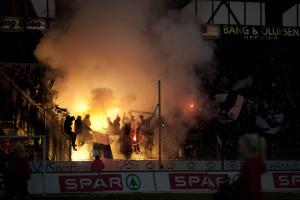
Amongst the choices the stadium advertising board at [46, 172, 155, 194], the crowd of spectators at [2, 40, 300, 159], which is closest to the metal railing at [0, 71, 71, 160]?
the crowd of spectators at [2, 40, 300, 159]

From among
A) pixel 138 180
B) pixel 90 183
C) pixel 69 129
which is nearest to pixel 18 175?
pixel 90 183

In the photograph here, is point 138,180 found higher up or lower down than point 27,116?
lower down

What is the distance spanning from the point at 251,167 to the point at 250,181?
6.0 inches

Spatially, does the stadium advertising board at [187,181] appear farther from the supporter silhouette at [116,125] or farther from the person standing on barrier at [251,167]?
the person standing on barrier at [251,167]

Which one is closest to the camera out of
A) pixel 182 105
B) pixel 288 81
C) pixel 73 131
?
pixel 73 131

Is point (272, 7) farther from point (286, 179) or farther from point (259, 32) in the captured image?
point (286, 179)

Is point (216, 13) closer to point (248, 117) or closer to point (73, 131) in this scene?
point (248, 117)

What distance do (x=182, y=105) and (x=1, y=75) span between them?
8.52 metres

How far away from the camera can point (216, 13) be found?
36281 millimetres

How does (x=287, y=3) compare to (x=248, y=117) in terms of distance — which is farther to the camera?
(x=287, y=3)

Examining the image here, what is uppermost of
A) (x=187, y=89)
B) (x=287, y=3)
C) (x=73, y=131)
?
(x=287, y=3)

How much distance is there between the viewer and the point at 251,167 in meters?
7.28

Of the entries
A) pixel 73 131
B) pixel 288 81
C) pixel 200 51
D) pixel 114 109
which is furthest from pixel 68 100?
pixel 288 81

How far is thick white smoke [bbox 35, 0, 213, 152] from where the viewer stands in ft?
101
